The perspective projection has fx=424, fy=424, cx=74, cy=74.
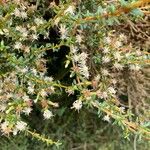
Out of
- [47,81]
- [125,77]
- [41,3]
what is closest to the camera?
[47,81]

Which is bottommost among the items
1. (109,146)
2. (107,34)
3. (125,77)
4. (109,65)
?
(109,146)

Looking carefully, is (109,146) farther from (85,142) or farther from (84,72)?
(84,72)

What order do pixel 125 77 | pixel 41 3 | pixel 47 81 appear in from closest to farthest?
pixel 47 81, pixel 41 3, pixel 125 77

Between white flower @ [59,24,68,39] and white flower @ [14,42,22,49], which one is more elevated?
white flower @ [59,24,68,39]

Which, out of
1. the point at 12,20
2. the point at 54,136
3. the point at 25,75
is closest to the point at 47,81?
the point at 25,75

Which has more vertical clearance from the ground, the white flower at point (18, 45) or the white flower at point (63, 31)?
the white flower at point (63, 31)

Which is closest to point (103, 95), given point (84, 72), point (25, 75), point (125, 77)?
point (84, 72)

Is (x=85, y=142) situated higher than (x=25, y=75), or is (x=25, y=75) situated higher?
(x=25, y=75)

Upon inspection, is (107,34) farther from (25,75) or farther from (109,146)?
(109,146)

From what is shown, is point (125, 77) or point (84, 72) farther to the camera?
point (125, 77)
